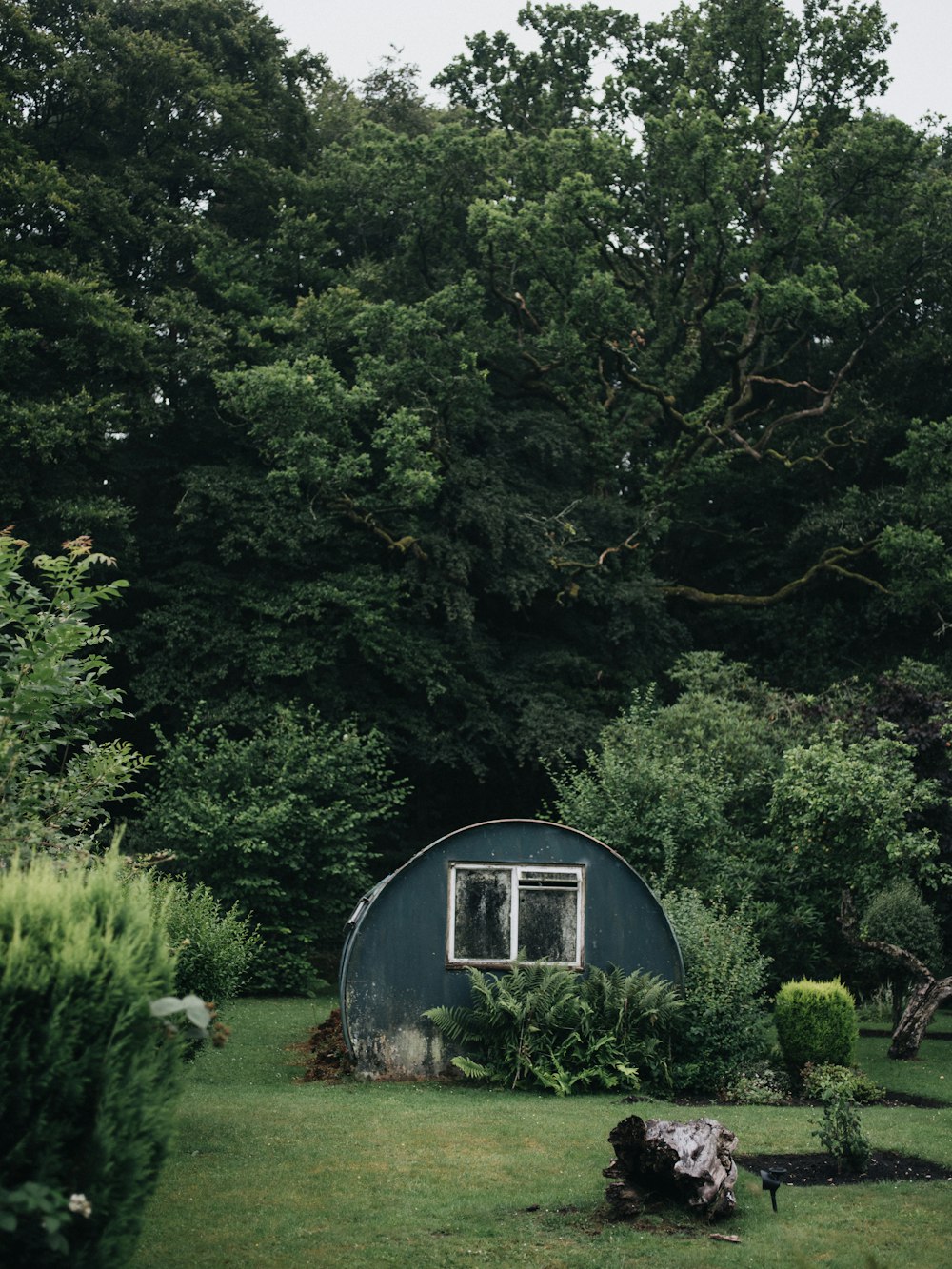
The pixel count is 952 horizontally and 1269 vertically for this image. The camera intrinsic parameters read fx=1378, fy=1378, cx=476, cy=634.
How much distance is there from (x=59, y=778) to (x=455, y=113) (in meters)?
32.4

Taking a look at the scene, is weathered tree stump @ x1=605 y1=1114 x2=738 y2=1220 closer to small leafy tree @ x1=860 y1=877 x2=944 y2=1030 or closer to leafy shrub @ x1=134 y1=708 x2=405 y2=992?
small leafy tree @ x1=860 y1=877 x2=944 y2=1030

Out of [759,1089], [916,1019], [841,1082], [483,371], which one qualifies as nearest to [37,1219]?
[759,1089]

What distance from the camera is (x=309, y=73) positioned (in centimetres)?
3525

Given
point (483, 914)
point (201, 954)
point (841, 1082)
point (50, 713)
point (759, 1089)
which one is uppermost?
point (50, 713)

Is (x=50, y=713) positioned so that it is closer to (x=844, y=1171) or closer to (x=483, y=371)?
(x=844, y=1171)

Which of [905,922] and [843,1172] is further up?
[905,922]

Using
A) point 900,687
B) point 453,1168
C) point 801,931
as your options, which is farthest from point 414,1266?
point 900,687

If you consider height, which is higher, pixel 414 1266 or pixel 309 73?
pixel 309 73

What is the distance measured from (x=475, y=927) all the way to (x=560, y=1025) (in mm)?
1500

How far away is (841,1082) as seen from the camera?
609 inches

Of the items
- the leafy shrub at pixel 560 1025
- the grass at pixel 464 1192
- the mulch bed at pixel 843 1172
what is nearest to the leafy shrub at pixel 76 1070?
the grass at pixel 464 1192

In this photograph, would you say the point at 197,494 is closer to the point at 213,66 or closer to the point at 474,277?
the point at 474,277

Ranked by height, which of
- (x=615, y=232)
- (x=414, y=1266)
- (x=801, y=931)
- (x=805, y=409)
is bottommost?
(x=414, y=1266)

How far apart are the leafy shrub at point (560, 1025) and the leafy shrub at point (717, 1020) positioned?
0.27 metres
